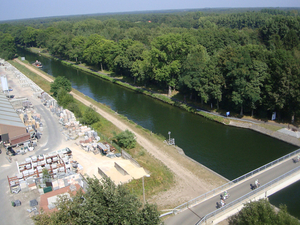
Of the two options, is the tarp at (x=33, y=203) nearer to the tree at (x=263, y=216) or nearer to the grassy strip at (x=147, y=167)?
the grassy strip at (x=147, y=167)

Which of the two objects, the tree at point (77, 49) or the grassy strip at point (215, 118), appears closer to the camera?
the grassy strip at point (215, 118)

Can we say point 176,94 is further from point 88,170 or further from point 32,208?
point 32,208

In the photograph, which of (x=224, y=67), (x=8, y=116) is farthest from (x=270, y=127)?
(x=8, y=116)

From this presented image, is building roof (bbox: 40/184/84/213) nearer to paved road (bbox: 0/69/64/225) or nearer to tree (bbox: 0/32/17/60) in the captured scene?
paved road (bbox: 0/69/64/225)

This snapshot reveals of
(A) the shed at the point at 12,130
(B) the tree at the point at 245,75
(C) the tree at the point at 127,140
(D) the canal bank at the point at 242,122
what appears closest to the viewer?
(C) the tree at the point at 127,140

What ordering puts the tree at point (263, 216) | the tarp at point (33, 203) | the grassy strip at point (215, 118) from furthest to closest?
the grassy strip at point (215, 118)
the tarp at point (33, 203)
the tree at point (263, 216)

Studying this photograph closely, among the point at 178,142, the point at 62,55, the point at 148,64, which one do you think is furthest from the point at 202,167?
the point at 62,55

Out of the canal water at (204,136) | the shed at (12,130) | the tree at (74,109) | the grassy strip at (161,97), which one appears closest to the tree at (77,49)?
the grassy strip at (161,97)
